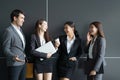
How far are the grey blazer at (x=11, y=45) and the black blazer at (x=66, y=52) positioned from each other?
0.74 m

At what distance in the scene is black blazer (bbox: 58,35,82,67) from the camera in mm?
4308

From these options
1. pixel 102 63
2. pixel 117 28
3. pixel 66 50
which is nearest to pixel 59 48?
pixel 66 50

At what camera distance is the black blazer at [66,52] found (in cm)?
431

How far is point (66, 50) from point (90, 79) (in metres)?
0.63

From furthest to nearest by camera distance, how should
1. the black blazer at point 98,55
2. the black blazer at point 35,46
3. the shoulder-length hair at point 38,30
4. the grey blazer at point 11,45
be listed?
the shoulder-length hair at point 38,30
the black blazer at point 35,46
the black blazer at point 98,55
the grey blazer at point 11,45

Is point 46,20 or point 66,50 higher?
point 46,20

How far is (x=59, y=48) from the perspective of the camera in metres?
4.45

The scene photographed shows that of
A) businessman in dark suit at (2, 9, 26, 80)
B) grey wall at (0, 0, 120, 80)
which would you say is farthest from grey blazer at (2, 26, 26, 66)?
grey wall at (0, 0, 120, 80)

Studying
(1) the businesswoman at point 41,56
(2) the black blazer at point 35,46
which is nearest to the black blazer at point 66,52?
(1) the businesswoman at point 41,56

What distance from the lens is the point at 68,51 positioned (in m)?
4.34

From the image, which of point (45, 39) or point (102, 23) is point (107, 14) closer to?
point (102, 23)

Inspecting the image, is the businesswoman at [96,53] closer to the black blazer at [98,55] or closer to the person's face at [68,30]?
the black blazer at [98,55]

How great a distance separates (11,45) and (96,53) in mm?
1337

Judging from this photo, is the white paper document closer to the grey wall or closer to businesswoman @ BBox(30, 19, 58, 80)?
businesswoman @ BBox(30, 19, 58, 80)
